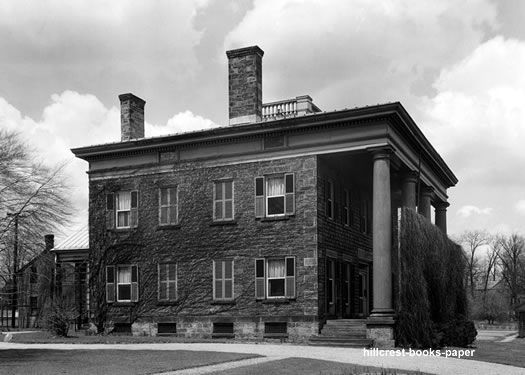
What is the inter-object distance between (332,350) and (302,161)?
8217 mm

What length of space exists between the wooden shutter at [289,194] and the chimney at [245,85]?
3324 millimetres

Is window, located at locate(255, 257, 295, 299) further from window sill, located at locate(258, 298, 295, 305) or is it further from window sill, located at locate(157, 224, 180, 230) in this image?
window sill, located at locate(157, 224, 180, 230)

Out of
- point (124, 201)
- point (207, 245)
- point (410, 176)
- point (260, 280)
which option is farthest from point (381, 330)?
point (124, 201)

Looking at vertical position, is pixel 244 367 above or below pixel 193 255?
below

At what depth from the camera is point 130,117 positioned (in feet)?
118

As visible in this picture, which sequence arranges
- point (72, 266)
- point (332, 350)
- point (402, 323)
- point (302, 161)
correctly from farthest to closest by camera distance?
point (72, 266), point (302, 161), point (402, 323), point (332, 350)

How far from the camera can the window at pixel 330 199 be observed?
29.7 meters

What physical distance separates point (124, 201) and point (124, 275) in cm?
323

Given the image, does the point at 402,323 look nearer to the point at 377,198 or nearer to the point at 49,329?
the point at 377,198

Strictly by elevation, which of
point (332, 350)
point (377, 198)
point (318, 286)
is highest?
point (377, 198)

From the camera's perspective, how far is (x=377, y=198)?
2708 centimetres

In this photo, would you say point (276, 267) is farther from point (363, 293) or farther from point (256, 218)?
point (363, 293)

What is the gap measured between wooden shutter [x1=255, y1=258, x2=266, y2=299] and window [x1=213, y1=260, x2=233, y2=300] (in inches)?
49.2

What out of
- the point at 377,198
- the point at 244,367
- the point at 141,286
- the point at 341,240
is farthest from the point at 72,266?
the point at 244,367
